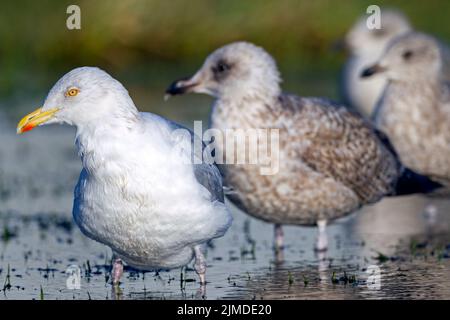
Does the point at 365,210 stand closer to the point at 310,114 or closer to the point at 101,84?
the point at 310,114

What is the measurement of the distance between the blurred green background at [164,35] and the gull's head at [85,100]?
12053 mm

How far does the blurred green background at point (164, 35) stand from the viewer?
70.5 feet

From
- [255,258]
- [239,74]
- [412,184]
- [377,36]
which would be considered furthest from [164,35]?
[255,258]

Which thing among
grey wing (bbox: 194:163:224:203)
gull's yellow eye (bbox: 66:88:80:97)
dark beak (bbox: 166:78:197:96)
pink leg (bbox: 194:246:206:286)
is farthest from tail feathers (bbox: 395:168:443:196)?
gull's yellow eye (bbox: 66:88:80:97)

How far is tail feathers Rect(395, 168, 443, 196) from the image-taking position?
35.2ft

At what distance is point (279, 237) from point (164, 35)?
1336cm

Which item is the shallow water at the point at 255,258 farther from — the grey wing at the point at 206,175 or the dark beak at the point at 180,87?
the dark beak at the point at 180,87

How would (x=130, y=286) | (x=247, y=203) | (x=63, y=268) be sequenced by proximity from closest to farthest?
(x=130, y=286), (x=63, y=268), (x=247, y=203)

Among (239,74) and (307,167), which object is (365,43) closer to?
(239,74)

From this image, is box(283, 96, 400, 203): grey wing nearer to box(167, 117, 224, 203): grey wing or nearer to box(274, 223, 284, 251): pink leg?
box(274, 223, 284, 251): pink leg

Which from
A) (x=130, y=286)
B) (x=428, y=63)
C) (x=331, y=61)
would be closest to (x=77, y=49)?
(x=331, y=61)

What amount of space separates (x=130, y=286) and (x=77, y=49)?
1397 cm

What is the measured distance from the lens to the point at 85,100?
25.8 ft

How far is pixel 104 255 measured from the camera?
9594 millimetres
